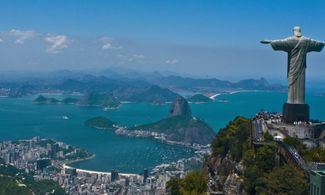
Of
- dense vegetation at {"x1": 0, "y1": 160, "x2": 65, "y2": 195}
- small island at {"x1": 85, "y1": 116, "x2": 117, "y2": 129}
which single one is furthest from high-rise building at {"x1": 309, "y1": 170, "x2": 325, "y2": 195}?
small island at {"x1": 85, "y1": 116, "x2": 117, "y2": 129}

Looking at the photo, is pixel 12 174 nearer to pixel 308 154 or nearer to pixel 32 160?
pixel 32 160

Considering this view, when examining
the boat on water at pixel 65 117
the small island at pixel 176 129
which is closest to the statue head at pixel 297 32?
the small island at pixel 176 129

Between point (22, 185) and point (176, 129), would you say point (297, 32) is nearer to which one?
point (22, 185)

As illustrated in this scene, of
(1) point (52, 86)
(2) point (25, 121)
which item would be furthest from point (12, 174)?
(1) point (52, 86)

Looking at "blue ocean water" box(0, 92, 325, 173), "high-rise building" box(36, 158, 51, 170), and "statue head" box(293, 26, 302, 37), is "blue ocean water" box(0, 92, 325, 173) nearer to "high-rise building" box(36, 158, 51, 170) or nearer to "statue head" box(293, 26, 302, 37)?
"high-rise building" box(36, 158, 51, 170)

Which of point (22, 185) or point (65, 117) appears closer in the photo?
point (22, 185)

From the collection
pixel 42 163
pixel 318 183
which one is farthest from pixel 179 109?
pixel 318 183

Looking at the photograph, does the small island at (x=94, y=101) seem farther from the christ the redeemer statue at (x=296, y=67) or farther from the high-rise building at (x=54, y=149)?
the christ the redeemer statue at (x=296, y=67)
